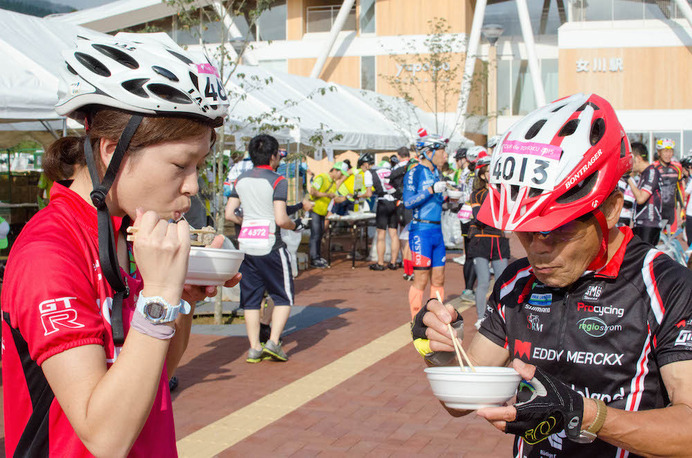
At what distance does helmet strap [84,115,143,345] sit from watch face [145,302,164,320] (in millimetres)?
169

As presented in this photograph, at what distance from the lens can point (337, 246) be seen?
19484 millimetres

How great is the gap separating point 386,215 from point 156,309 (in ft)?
45.7

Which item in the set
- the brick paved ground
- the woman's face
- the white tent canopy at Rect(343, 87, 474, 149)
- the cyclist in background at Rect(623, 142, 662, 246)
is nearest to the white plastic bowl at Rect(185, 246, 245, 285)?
the woman's face

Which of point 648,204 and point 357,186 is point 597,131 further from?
point 357,186

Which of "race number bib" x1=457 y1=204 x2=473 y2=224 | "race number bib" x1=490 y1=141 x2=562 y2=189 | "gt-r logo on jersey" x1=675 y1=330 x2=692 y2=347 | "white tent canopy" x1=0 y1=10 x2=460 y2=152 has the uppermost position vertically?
"white tent canopy" x1=0 y1=10 x2=460 y2=152

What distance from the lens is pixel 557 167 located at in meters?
2.07

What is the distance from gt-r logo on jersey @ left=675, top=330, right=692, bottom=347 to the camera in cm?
201

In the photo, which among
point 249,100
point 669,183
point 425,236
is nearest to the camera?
point 425,236

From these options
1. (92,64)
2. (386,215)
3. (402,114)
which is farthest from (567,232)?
(402,114)

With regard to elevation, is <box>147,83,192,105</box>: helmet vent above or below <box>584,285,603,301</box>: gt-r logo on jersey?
above

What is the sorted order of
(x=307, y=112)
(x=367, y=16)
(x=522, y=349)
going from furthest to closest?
(x=367, y=16) → (x=307, y=112) → (x=522, y=349)

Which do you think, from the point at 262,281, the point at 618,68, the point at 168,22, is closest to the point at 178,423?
the point at 262,281

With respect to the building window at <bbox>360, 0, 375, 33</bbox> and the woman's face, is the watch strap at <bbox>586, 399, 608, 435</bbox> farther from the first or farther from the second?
the building window at <bbox>360, 0, 375, 33</bbox>

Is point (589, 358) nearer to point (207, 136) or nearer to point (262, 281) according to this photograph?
point (207, 136)
